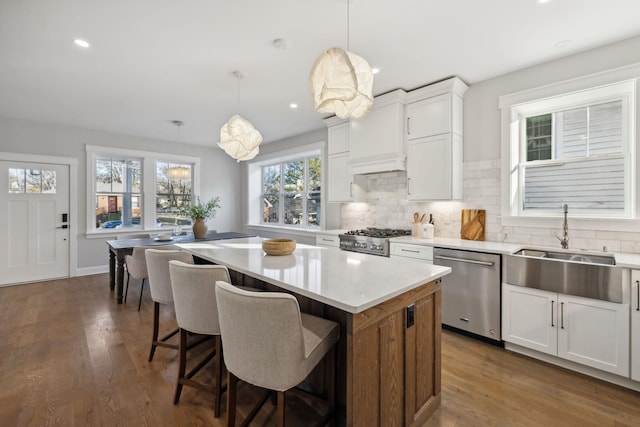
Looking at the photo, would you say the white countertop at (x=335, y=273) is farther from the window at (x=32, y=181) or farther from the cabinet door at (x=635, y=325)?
the window at (x=32, y=181)

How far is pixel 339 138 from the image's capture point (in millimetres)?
4410

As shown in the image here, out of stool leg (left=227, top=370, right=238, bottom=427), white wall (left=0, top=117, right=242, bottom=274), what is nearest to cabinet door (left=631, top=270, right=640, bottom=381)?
stool leg (left=227, top=370, right=238, bottom=427)

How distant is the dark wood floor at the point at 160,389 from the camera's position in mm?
1806

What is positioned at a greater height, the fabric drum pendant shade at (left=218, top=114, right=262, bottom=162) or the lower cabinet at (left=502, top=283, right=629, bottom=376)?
the fabric drum pendant shade at (left=218, top=114, right=262, bottom=162)

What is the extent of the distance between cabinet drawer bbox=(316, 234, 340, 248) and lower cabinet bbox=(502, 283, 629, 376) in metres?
2.11

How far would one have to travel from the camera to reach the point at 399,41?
8.34ft

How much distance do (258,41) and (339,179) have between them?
229 centimetres

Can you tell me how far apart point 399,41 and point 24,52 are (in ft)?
11.1

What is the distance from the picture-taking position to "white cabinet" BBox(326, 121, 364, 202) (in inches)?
170

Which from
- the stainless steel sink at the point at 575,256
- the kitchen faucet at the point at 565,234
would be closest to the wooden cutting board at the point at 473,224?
the stainless steel sink at the point at 575,256

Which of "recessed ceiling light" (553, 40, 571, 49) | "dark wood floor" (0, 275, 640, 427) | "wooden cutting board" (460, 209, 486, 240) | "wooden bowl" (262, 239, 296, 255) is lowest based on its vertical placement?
"dark wood floor" (0, 275, 640, 427)

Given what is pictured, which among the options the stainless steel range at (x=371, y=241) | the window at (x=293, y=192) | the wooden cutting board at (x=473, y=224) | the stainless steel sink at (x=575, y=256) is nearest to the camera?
the stainless steel sink at (x=575, y=256)

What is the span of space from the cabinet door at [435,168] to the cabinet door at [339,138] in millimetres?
1038

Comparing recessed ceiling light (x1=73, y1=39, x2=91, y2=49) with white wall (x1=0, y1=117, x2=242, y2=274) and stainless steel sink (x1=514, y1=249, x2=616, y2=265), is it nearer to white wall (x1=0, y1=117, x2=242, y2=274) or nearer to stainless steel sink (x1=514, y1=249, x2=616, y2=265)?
white wall (x1=0, y1=117, x2=242, y2=274)
